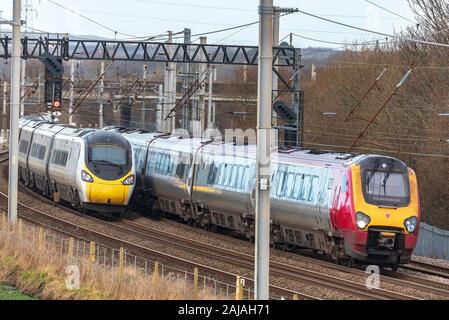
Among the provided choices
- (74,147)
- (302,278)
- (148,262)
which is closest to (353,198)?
(302,278)

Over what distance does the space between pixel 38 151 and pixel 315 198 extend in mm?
19567

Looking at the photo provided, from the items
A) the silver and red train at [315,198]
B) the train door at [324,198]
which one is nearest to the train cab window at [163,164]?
the silver and red train at [315,198]

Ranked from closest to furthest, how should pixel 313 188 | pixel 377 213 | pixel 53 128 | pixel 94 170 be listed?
1. pixel 377 213
2. pixel 313 188
3. pixel 94 170
4. pixel 53 128

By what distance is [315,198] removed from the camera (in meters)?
26.0

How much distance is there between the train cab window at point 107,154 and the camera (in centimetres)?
3459

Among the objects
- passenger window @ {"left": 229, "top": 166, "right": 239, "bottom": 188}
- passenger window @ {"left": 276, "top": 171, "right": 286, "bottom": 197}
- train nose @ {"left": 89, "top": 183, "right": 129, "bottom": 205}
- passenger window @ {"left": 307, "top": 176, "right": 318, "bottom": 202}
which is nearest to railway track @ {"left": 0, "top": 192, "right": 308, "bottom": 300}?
train nose @ {"left": 89, "top": 183, "right": 129, "bottom": 205}

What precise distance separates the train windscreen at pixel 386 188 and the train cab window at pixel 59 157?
15081 millimetres

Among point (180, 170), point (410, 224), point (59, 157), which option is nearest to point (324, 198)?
point (410, 224)

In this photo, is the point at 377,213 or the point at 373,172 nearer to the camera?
the point at 377,213

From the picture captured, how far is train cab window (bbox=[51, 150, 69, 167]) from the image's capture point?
36.9 m

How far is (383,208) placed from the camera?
24.4m

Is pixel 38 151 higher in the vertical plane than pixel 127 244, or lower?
higher

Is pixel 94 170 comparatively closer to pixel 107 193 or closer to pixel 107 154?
pixel 107 154
